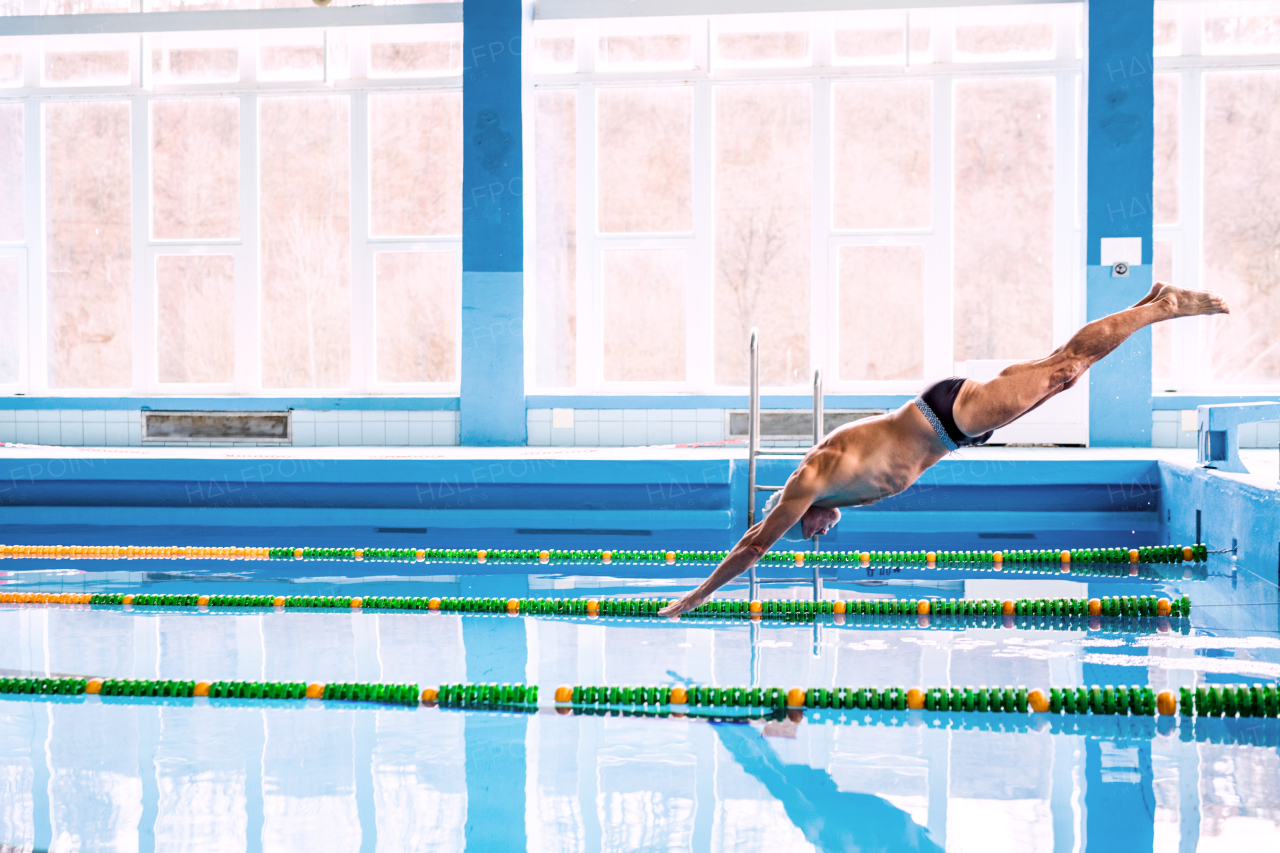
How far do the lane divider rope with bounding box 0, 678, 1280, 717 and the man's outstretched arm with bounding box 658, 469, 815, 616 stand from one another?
0.34m

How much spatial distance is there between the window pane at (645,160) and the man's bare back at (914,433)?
5.65 meters

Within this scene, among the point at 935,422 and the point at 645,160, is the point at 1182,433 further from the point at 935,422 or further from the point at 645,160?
the point at 935,422

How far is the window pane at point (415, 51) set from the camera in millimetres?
9164

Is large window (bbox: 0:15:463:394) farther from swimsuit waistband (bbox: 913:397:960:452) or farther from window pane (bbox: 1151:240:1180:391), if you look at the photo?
swimsuit waistband (bbox: 913:397:960:452)

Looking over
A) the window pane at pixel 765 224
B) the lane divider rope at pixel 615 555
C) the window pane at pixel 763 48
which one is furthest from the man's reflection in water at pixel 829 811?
the window pane at pixel 763 48

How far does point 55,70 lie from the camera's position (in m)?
9.65

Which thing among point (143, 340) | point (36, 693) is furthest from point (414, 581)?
point (143, 340)

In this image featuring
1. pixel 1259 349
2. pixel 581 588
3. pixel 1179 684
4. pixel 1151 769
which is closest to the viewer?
pixel 1151 769

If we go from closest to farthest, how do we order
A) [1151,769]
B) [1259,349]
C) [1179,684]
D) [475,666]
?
[1151,769] → [1179,684] → [475,666] → [1259,349]

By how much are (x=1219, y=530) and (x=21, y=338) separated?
9.33 metres

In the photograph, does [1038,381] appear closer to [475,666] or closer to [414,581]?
[475,666]

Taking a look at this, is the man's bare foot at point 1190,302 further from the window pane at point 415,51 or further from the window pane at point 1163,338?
the window pane at point 415,51

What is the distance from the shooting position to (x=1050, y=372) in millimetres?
3656

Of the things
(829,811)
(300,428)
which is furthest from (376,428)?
(829,811)
